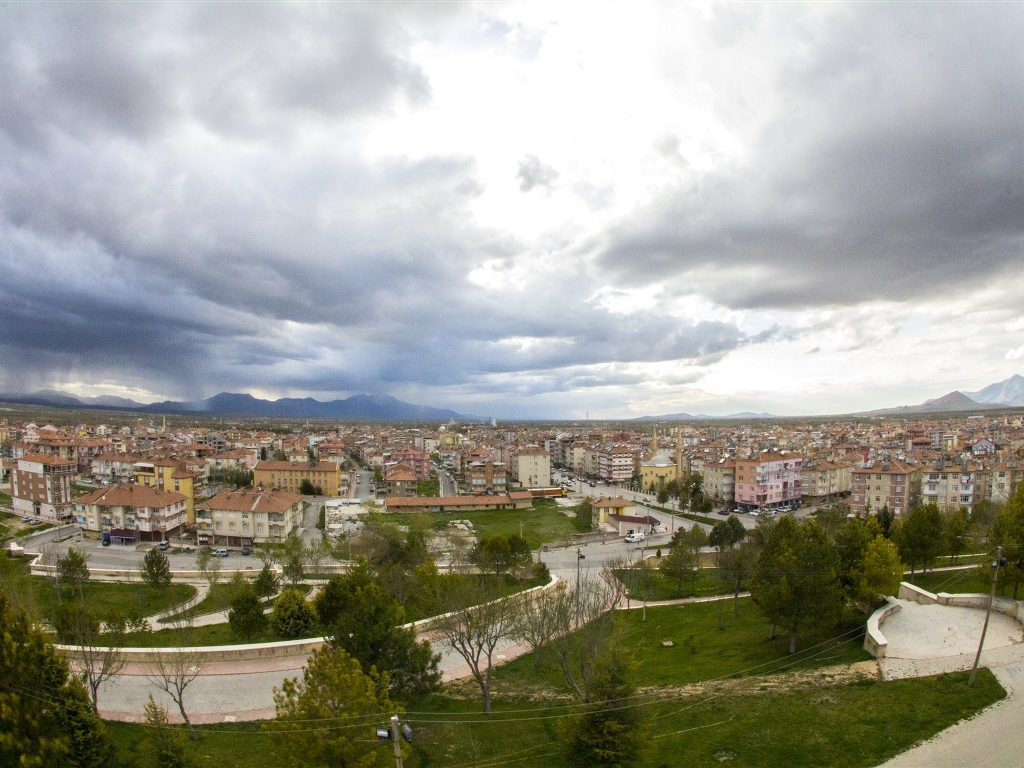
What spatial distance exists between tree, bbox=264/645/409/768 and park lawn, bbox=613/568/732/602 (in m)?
17.4

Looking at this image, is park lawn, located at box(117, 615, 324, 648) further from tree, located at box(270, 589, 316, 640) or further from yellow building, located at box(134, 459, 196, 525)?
yellow building, located at box(134, 459, 196, 525)

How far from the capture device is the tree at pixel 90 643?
51.0 feet

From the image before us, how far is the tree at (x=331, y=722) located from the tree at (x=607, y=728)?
3930 millimetres

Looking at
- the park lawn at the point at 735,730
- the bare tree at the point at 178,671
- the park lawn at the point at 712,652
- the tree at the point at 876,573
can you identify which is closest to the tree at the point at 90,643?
the bare tree at the point at 178,671

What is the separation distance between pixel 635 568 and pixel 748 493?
34369 mm

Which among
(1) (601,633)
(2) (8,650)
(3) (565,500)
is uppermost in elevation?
(2) (8,650)

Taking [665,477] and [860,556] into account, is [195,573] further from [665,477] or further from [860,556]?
[665,477]

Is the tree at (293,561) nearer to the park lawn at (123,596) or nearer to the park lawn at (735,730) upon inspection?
the park lawn at (123,596)

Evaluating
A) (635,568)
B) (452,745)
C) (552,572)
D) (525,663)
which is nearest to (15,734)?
(452,745)

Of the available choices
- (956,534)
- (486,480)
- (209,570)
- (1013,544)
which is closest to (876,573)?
(1013,544)

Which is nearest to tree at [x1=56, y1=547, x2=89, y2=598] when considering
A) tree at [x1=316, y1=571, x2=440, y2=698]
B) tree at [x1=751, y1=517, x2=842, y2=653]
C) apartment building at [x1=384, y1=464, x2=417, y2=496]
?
tree at [x1=316, y1=571, x2=440, y2=698]

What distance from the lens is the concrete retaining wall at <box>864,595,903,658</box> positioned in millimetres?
17047

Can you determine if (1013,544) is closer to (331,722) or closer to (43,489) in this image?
(331,722)

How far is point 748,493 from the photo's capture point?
58625mm
